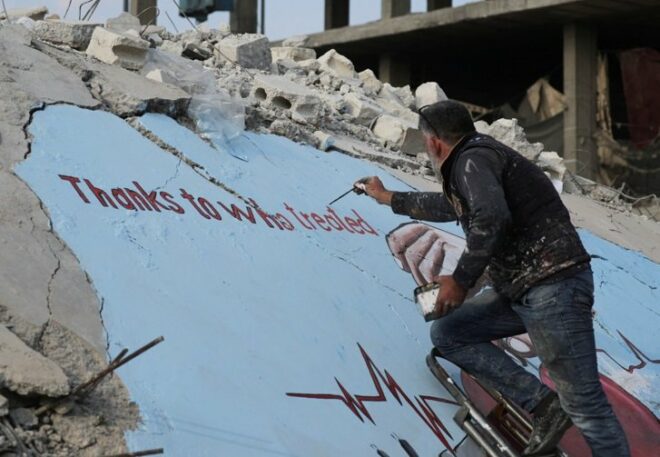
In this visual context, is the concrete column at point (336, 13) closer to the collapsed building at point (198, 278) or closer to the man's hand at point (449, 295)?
the collapsed building at point (198, 278)

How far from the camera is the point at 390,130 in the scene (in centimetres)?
790

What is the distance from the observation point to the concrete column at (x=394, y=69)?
747 inches

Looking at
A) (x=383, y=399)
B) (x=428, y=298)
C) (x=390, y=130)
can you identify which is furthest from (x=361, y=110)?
(x=428, y=298)

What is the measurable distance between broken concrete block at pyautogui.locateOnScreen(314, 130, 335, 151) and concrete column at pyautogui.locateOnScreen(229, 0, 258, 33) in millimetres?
12032

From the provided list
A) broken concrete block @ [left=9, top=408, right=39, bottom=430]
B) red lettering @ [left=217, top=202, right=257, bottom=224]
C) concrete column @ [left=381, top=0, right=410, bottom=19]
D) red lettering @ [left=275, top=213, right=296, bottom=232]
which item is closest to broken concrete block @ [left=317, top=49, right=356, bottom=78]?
red lettering @ [left=275, top=213, right=296, bottom=232]

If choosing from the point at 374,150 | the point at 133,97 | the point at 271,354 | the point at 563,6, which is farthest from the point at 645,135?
the point at 271,354

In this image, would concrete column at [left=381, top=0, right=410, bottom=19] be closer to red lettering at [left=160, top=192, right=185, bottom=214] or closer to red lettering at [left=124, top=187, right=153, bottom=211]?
red lettering at [left=160, top=192, right=185, bottom=214]

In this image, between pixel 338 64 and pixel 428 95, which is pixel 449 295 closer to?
pixel 428 95

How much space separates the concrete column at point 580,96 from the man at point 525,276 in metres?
11.8

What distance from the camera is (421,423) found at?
13.7 feet

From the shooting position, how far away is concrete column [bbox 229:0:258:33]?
18562mm

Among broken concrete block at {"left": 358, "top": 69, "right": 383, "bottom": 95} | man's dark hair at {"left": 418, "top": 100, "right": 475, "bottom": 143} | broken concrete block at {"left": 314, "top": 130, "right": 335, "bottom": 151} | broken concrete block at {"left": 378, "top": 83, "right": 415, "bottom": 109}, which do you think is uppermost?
man's dark hair at {"left": 418, "top": 100, "right": 475, "bottom": 143}

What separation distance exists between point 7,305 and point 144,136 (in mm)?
1967

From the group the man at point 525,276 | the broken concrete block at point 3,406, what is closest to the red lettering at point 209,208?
the man at point 525,276
